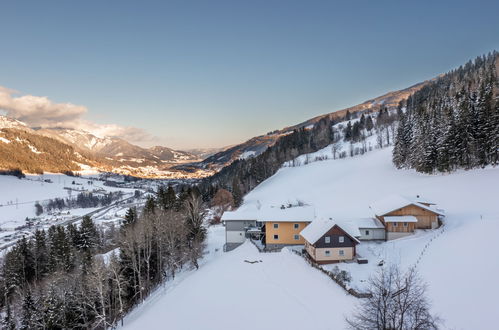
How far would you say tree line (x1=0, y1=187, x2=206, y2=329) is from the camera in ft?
111

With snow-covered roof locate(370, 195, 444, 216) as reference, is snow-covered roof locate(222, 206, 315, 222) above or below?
below

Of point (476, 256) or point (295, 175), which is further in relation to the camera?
point (295, 175)

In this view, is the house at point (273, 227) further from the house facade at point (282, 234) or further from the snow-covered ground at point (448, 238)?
the snow-covered ground at point (448, 238)

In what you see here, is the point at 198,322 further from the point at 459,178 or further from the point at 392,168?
the point at 392,168

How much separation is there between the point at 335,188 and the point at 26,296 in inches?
2740

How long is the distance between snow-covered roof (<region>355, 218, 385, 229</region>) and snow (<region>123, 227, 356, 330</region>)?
11.2 m

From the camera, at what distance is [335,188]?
3184 inches

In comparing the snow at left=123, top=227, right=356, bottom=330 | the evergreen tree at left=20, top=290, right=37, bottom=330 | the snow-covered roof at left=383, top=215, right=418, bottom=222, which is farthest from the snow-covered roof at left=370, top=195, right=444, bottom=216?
the evergreen tree at left=20, top=290, right=37, bottom=330

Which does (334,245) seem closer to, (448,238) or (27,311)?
(448,238)

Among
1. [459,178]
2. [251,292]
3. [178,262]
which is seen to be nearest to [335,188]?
[459,178]

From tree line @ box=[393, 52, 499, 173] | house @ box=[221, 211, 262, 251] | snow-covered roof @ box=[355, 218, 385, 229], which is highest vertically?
tree line @ box=[393, 52, 499, 173]

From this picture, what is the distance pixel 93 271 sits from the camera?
31.0m

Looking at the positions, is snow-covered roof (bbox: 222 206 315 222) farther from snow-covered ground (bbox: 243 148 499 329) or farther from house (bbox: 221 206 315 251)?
snow-covered ground (bbox: 243 148 499 329)

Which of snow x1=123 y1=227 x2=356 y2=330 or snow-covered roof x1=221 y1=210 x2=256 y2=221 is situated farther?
snow-covered roof x1=221 y1=210 x2=256 y2=221
